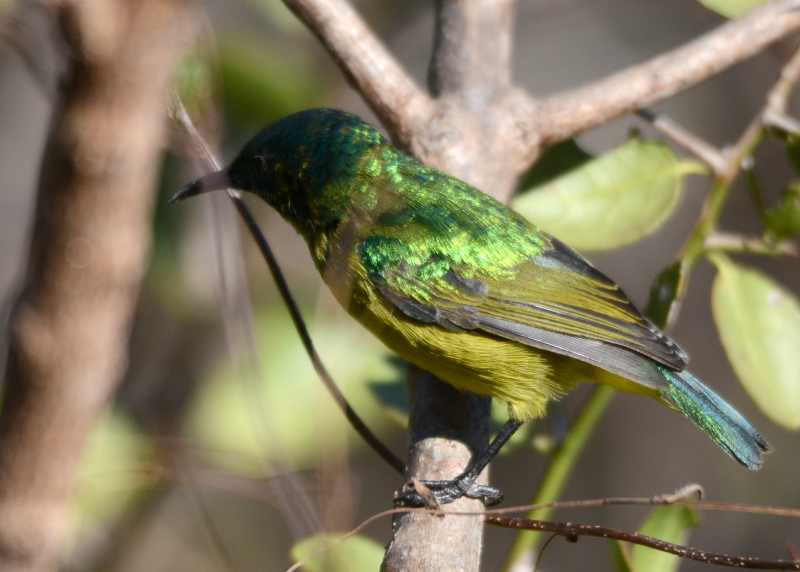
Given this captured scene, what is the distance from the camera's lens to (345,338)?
4.02 meters

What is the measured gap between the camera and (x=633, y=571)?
2.62m

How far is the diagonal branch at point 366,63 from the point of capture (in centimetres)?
316

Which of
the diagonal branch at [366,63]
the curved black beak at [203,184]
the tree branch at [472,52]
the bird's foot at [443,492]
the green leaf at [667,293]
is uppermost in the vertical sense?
the tree branch at [472,52]

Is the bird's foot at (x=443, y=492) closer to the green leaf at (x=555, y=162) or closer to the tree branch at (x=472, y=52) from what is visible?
the green leaf at (x=555, y=162)

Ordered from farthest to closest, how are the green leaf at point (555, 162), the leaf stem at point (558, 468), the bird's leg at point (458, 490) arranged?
1. the green leaf at point (555, 162)
2. the leaf stem at point (558, 468)
3. the bird's leg at point (458, 490)

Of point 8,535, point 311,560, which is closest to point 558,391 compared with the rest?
point 311,560

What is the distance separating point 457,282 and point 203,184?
0.86 meters

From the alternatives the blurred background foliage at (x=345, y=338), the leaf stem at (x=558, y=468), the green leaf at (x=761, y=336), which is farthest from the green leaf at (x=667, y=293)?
the leaf stem at (x=558, y=468)

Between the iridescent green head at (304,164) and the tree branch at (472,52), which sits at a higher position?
the tree branch at (472,52)

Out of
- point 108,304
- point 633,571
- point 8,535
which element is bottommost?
point 8,535

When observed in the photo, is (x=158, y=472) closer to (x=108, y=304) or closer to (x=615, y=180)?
(x=615, y=180)

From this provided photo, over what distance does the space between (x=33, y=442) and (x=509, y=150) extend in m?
2.35

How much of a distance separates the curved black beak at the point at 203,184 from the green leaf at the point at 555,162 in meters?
0.98

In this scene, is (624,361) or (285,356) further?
(285,356)
